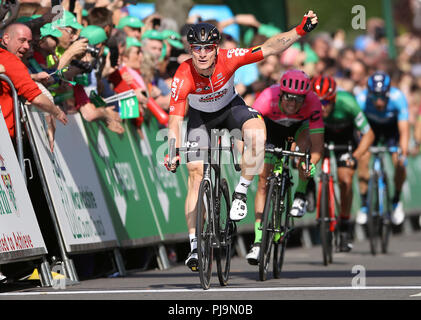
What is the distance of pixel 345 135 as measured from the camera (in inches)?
611

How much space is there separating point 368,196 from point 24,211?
752cm

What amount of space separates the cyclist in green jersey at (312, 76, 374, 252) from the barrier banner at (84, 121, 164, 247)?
283cm

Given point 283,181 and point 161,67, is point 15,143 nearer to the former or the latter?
point 283,181

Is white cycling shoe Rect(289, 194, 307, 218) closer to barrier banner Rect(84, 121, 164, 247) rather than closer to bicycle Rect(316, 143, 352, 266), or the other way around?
bicycle Rect(316, 143, 352, 266)

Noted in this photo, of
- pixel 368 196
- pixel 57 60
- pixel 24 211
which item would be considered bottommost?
pixel 368 196

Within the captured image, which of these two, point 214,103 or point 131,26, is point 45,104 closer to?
point 214,103

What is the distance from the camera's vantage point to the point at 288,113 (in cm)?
1230

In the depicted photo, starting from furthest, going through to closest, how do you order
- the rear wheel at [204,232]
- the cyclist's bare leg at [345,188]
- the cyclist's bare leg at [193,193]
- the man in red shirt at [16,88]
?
the cyclist's bare leg at [345,188]
the man in red shirt at [16,88]
the cyclist's bare leg at [193,193]
the rear wheel at [204,232]

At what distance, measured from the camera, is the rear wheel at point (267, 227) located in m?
11.2

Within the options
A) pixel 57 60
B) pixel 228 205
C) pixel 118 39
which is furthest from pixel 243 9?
pixel 228 205

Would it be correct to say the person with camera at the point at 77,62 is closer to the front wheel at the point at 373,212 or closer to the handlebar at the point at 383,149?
the front wheel at the point at 373,212

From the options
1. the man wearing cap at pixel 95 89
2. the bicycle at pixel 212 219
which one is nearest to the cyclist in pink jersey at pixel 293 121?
the bicycle at pixel 212 219

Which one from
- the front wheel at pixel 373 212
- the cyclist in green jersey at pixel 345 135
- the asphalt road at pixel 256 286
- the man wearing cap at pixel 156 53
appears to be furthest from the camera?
the front wheel at pixel 373 212

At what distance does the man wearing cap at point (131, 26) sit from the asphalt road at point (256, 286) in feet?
10.2
